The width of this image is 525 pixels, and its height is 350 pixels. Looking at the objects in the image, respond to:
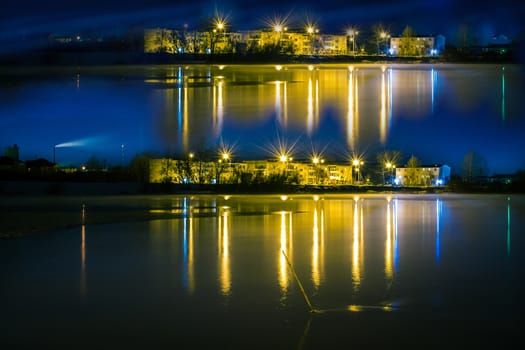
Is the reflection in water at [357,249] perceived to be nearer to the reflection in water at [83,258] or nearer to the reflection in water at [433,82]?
the reflection in water at [83,258]

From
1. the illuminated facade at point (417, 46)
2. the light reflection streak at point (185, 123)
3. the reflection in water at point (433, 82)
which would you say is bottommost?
the light reflection streak at point (185, 123)

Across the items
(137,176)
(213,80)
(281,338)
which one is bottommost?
(281,338)

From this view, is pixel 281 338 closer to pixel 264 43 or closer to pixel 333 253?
pixel 333 253

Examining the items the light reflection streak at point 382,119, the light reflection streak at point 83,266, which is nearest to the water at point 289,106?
the light reflection streak at point 382,119

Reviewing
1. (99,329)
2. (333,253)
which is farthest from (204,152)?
(99,329)

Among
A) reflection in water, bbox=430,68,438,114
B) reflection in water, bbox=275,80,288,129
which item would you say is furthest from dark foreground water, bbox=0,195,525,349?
reflection in water, bbox=430,68,438,114

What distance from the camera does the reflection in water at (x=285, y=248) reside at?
1917 millimetres

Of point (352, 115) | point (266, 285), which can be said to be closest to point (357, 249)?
point (266, 285)

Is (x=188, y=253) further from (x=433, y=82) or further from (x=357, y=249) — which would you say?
(x=433, y=82)

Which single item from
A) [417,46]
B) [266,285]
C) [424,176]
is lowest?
[266,285]

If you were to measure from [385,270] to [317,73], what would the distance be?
413 centimetres

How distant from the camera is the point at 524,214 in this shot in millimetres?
3633

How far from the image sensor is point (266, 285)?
188 cm

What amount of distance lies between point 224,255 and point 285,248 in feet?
0.85
